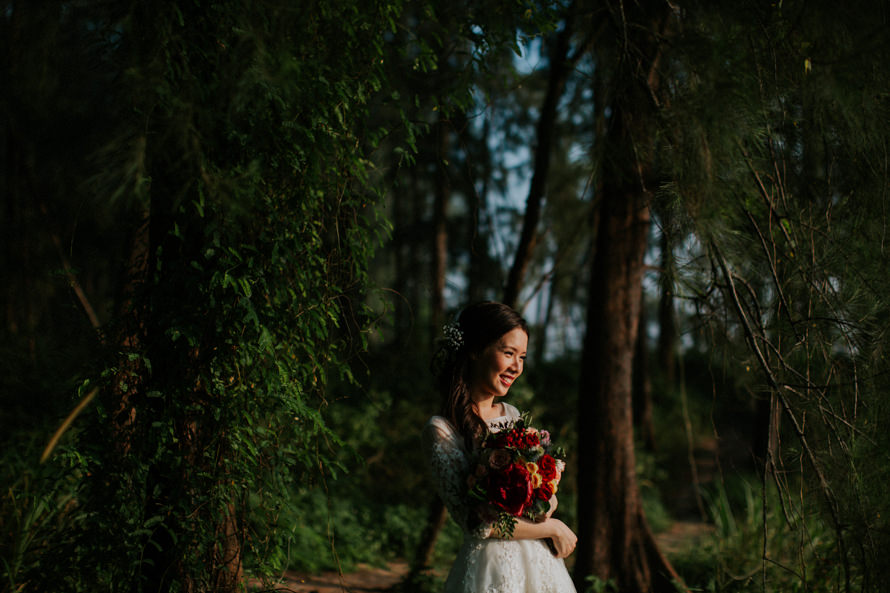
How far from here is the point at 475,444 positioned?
105 inches

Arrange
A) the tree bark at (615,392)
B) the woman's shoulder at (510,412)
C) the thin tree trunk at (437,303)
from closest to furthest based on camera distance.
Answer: the woman's shoulder at (510,412) → the tree bark at (615,392) → the thin tree trunk at (437,303)

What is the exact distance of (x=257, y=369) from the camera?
2766 mm

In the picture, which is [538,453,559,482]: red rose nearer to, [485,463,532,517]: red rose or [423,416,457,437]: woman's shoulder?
[485,463,532,517]: red rose

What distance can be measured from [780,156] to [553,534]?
2358 millimetres

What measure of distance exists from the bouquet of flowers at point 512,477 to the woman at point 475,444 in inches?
2.7

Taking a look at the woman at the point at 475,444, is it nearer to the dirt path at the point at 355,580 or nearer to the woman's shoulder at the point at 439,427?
the woman's shoulder at the point at 439,427

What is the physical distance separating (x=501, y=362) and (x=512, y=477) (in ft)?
1.80

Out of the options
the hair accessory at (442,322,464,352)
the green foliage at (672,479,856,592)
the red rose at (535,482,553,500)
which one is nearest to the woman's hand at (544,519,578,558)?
the red rose at (535,482,553,500)

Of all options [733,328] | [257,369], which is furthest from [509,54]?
[257,369]

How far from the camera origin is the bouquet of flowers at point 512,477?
2.36 m

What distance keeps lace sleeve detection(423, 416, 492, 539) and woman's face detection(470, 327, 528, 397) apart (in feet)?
0.96

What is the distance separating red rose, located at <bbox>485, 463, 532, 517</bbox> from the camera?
235 centimetres

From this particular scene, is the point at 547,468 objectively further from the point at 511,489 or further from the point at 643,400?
the point at 643,400

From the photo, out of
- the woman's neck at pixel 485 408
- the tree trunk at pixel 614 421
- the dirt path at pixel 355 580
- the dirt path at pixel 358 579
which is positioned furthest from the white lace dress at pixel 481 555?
the dirt path at pixel 355 580
